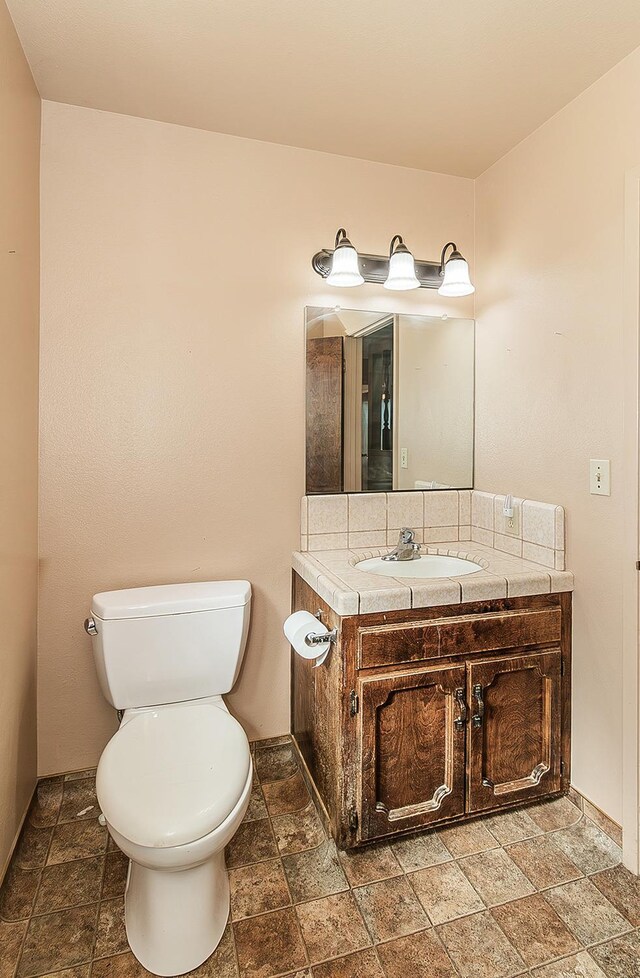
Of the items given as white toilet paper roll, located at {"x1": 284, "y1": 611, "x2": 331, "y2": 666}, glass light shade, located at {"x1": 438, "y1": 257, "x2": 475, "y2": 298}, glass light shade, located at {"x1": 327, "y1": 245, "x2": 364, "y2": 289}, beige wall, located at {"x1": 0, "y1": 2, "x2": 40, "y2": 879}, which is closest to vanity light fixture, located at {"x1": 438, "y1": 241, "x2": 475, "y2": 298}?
glass light shade, located at {"x1": 438, "y1": 257, "x2": 475, "y2": 298}

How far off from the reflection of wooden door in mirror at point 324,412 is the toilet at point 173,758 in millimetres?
555

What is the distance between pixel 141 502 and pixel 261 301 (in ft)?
2.94

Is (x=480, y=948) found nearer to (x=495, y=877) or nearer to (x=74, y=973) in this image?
(x=495, y=877)

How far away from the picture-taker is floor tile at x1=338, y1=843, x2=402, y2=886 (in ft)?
5.19

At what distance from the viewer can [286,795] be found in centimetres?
195

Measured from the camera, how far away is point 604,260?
5.59 ft

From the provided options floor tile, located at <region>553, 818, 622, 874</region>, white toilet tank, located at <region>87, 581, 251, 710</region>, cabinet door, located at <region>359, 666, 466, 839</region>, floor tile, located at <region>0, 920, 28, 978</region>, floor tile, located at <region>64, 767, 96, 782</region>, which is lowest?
floor tile, located at <region>0, 920, 28, 978</region>

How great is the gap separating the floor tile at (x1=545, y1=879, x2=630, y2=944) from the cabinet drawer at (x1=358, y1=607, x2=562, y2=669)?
67 cm

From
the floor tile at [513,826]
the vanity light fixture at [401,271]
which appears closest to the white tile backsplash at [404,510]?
the vanity light fixture at [401,271]

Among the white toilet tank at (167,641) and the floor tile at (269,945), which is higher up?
the white toilet tank at (167,641)

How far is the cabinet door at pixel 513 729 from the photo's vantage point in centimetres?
175

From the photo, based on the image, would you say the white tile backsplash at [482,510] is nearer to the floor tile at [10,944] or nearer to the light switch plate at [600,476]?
the light switch plate at [600,476]

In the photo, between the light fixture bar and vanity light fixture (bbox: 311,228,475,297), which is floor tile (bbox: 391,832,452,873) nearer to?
vanity light fixture (bbox: 311,228,475,297)

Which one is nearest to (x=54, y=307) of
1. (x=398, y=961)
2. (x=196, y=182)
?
(x=196, y=182)
